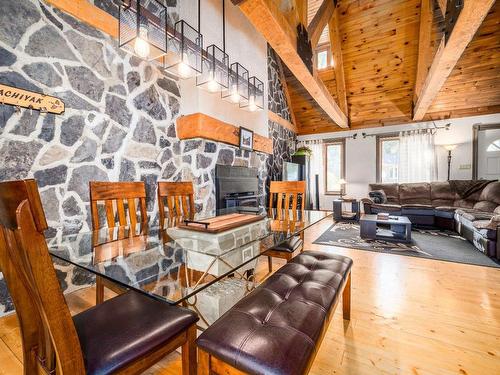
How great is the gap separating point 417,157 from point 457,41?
11.6 ft

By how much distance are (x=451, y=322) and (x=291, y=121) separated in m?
5.60

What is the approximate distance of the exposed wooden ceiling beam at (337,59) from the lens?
14.1 feet

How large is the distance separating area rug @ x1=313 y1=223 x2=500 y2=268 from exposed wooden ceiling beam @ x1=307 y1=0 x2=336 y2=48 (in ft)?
9.80

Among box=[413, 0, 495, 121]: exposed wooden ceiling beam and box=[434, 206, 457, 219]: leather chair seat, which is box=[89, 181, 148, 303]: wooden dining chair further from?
box=[434, 206, 457, 219]: leather chair seat

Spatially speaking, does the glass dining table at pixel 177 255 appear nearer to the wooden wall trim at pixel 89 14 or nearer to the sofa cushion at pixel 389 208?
the wooden wall trim at pixel 89 14

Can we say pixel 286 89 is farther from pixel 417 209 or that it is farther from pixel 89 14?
pixel 89 14

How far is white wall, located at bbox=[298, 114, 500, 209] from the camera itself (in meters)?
5.04

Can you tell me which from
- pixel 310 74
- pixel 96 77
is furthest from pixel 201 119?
pixel 310 74

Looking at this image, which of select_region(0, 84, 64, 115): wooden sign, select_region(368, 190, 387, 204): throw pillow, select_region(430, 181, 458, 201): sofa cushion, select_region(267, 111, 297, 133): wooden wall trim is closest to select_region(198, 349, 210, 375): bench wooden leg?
select_region(0, 84, 64, 115): wooden sign

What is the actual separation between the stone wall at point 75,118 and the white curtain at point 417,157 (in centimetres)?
547

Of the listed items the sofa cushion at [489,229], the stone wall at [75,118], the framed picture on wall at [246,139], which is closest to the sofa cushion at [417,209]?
the sofa cushion at [489,229]

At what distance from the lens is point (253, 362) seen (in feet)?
2.31

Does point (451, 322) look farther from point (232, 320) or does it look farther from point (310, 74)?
point (310, 74)

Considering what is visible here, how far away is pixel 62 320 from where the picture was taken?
590mm
